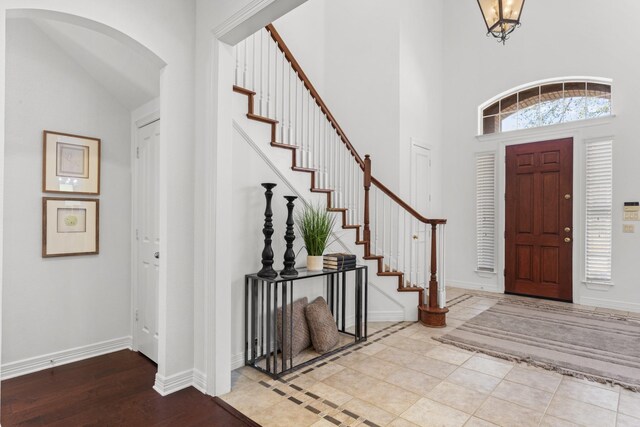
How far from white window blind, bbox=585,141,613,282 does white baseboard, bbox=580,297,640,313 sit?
286 millimetres

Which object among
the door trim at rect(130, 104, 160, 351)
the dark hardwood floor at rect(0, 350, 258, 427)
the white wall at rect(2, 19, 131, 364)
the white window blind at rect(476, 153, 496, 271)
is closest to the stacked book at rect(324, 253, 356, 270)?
the dark hardwood floor at rect(0, 350, 258, 427)

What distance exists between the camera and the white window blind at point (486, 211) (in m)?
5.92

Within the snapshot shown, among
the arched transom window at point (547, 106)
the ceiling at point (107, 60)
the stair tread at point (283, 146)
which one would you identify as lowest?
the stair tread at point (283, 146)

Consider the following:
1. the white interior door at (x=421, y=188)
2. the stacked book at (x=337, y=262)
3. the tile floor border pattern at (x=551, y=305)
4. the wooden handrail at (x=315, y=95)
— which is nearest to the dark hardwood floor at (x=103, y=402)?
the stacked book at (x=337, y=262)

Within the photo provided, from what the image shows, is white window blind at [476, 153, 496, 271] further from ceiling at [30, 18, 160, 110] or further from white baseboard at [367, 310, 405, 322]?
ceiling at [30, 18, 160, 110]

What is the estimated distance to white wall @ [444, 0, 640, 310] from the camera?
4723 millimetres

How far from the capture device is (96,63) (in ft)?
9.77

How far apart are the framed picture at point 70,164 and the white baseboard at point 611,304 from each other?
6.25 metres

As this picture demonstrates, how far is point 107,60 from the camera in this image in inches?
115

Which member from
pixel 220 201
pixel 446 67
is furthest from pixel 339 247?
pixel 446 67

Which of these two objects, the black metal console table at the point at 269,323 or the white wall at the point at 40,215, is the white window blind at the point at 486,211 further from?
the white wall at the point at 40,215

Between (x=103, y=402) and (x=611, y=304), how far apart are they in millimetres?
5985

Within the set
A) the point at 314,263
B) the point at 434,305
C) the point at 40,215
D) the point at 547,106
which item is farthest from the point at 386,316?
the point at 547,106

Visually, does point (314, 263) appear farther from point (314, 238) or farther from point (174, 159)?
point (174, 159)
